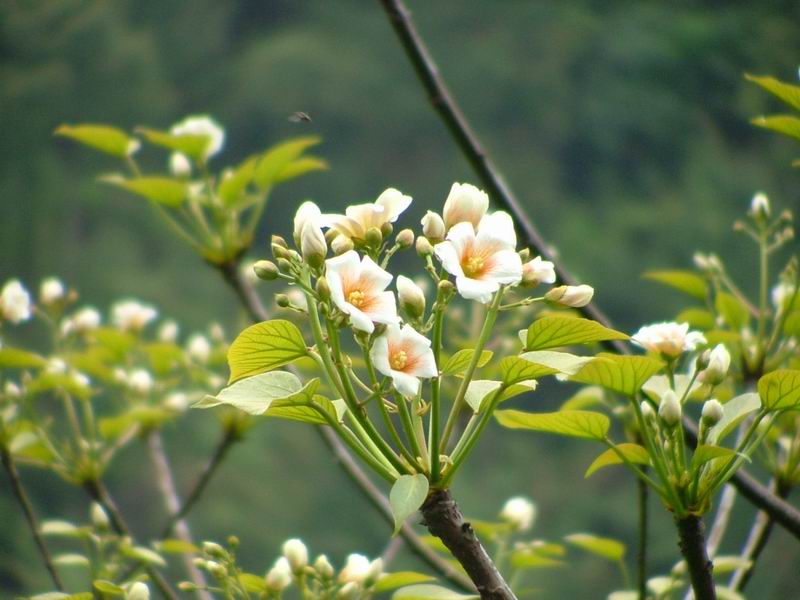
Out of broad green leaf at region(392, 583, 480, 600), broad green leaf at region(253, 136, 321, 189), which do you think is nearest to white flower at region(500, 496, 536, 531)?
broad green leaf at region(392, 583, 480, 600)

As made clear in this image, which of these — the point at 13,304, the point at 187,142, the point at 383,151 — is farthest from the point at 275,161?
the point at 383,151

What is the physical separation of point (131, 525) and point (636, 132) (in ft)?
14.3

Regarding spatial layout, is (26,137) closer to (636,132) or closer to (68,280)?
(68,280)

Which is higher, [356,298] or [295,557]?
[356,298]

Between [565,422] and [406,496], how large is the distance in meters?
0.16

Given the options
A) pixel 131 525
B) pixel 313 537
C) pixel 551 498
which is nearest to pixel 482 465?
pixel 551 498

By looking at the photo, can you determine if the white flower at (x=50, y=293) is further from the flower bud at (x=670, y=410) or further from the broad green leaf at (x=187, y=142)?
the flower bud at (x=670, y=410)

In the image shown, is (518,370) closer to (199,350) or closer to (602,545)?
(602,545)

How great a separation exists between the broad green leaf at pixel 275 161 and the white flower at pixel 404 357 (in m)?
0.64

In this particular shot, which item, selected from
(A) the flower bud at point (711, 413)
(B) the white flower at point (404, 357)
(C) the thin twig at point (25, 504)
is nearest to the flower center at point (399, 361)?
(B) the white flower at point (404, 357)

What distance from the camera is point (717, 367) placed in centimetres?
67

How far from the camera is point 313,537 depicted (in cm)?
540

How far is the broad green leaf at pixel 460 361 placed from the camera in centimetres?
62

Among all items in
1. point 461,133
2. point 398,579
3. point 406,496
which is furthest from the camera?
point 461,133
